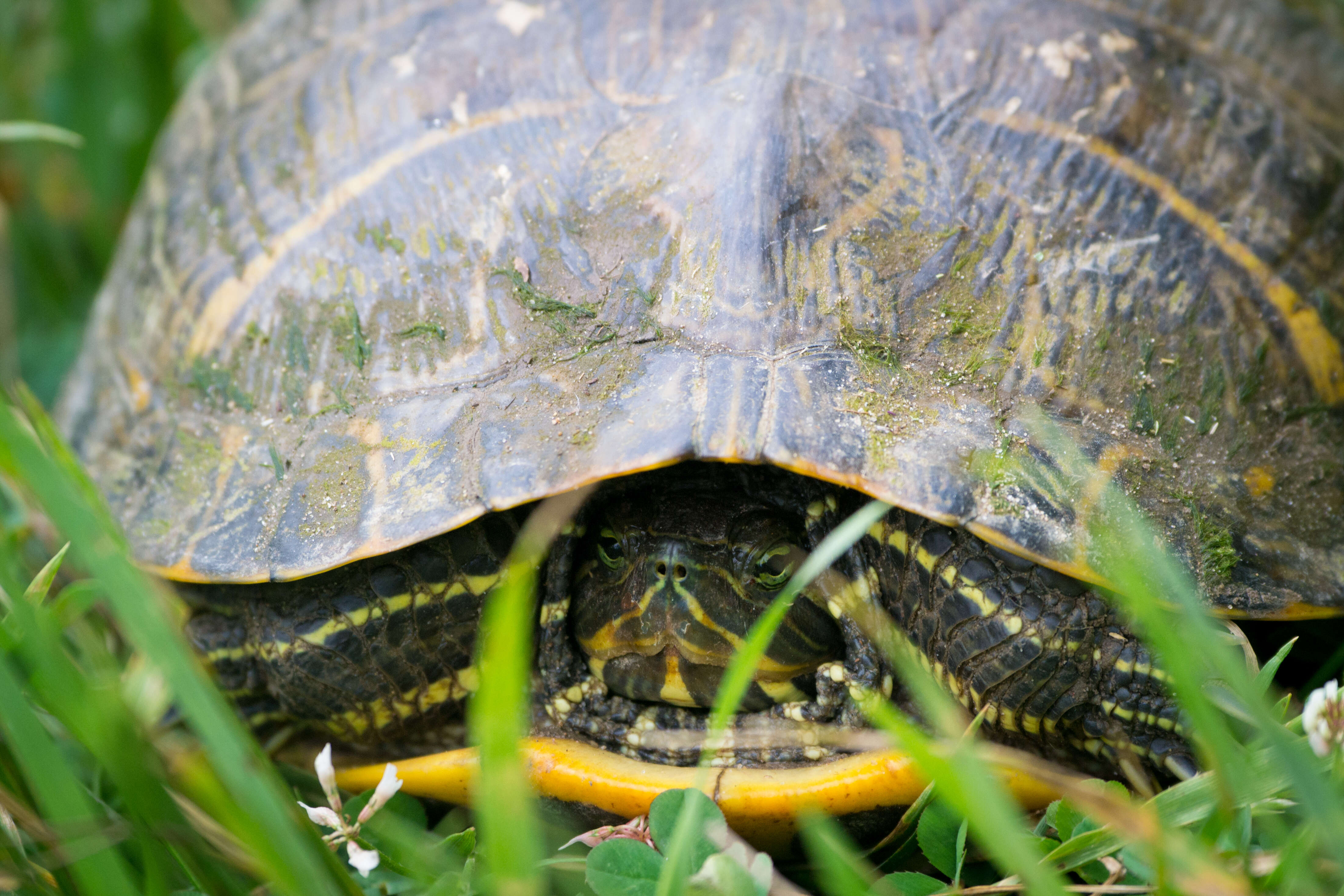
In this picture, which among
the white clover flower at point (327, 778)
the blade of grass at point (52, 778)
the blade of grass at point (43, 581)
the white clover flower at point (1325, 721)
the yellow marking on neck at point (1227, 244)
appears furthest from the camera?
the yellow marking on neck at point (1227, 244)

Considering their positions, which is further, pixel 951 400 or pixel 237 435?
pixel 237 435

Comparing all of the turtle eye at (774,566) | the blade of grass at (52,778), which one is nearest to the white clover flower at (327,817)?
the blade of grass at (52,778)

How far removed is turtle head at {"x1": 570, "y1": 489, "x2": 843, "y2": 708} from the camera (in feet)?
5.12

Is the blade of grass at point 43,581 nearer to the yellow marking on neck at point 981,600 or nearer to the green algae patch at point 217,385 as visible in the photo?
the green algae patch at point 217,385

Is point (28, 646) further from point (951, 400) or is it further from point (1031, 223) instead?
point (1031, 223)

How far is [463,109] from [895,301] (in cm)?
80

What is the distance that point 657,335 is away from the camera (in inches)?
58.5

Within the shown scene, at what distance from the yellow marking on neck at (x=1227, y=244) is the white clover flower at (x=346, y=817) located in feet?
4.28

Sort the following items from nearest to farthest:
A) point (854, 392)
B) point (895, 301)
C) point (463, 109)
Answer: point (854, 392)
point (895, 301)
point (463, 109)

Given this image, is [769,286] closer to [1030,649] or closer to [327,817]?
[1030,649]

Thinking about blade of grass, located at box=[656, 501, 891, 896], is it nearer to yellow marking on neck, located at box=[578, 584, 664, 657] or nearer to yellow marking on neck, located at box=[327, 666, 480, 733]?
yellow marking on neck, located at box=[578, 584, 664, 657]

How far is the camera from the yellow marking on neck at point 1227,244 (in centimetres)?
168

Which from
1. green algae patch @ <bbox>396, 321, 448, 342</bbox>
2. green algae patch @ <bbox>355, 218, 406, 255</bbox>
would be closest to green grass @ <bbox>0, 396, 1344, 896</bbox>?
green algae patch @ <bbox>396, 321, 448, 342</bbox>

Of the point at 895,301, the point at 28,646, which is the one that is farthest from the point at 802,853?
the point at 28,646
